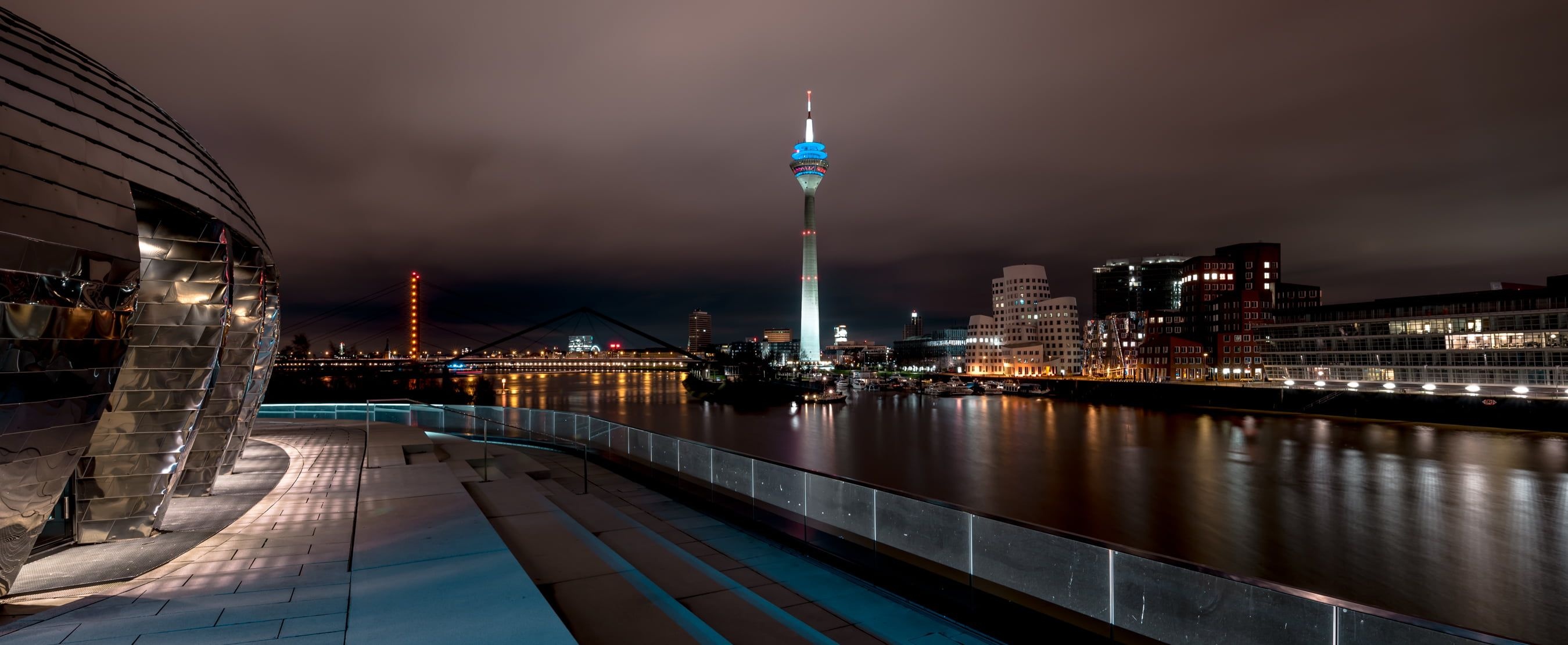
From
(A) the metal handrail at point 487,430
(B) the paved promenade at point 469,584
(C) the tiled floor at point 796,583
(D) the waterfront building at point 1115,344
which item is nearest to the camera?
(B) the paved promenade at point 469,584

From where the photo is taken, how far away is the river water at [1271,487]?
18.7 meters

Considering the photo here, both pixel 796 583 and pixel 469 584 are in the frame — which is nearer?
pixel 469 584

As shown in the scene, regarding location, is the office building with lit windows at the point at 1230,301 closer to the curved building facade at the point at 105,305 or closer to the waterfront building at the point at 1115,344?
the waterfront building at the point at 1115,344

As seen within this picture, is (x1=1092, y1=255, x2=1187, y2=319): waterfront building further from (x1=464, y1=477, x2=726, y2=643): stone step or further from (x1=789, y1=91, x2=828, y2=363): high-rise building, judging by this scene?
(x1=464, y1=477, x2=726, y2=643): stone step

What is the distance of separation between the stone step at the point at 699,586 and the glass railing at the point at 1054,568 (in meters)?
1.42

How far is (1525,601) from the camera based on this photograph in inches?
658

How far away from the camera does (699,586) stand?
19.9ft

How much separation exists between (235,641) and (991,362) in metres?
129

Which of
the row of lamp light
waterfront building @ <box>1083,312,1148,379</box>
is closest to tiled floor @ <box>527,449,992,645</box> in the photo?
the row of lamp light

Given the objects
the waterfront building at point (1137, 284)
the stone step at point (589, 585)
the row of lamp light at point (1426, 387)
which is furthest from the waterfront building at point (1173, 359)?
the stone step at point (589, 585)

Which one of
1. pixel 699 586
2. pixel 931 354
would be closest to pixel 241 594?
pixel 699 586

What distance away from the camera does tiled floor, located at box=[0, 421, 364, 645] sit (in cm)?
407

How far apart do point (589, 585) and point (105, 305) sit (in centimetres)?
386

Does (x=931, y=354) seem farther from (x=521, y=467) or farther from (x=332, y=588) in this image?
(x=332, y=588)
